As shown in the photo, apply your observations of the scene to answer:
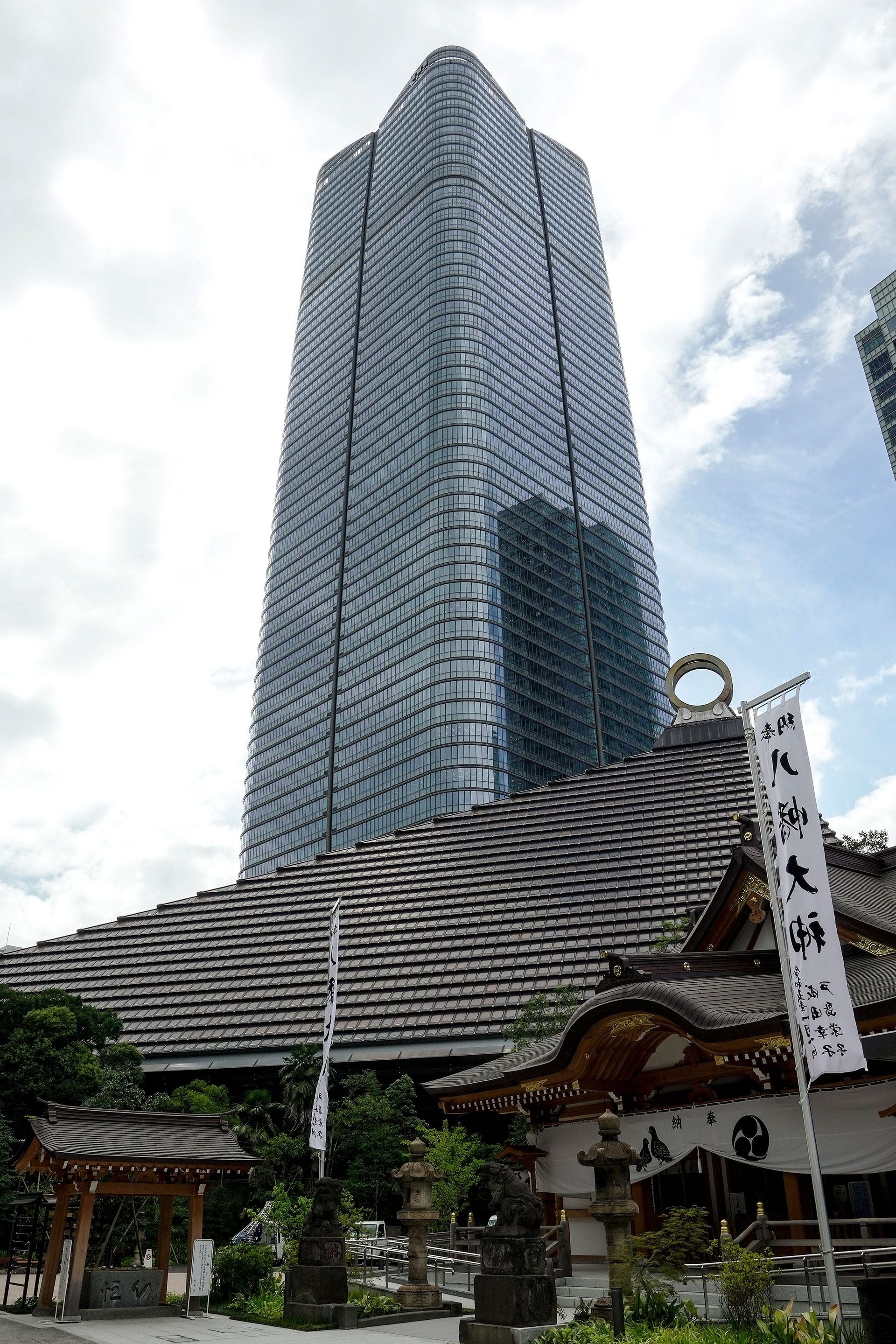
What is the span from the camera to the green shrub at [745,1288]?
14.5 meters

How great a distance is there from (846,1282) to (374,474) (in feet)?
547

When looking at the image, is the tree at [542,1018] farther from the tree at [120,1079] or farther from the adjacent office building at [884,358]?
the adjacent office building at [884,358]

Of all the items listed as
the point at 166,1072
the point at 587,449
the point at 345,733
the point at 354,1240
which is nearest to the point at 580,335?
the point at 587,449

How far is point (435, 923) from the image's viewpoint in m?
65.8

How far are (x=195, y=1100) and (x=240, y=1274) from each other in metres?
26.4

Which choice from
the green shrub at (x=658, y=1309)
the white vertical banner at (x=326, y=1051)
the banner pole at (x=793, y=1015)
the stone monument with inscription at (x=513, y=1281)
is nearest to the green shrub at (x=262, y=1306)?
the white vertical banner at (x=326, y=1051)

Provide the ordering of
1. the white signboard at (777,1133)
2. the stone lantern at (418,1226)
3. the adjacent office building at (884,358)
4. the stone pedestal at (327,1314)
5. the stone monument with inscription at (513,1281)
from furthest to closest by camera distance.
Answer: the adjacent office building at (884,358) < the stone lantern at (418,1226) < the stone pedestal at (327,1314) < the white signboard at (777,1133) < the stone monument with inscription at (513,1281)

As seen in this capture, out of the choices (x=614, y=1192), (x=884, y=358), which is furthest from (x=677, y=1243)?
(x=884, y=358)

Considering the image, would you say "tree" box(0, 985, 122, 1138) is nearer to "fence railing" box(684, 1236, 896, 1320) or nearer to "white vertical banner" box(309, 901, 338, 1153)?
"white vertical banner" box(309, 901, 338, 1153)

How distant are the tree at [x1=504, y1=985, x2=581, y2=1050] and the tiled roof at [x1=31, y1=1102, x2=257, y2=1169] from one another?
18.5 m

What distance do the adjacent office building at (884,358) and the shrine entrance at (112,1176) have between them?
14171 centimetres

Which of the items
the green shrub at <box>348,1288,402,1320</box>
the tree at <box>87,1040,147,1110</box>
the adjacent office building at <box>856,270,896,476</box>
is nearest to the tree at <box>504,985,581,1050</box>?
the tree at <box>87,1040,147,1110</box>

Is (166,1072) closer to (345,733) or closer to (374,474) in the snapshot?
(345,733)

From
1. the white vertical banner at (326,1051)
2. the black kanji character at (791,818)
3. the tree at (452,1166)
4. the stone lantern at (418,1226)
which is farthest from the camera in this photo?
the tree at (452,1166)
